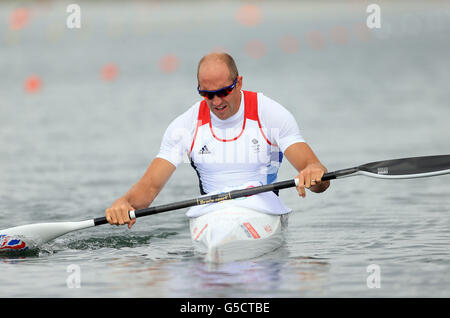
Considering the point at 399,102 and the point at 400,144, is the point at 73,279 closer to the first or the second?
the point at 400,144

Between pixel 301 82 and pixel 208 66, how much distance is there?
22.4m

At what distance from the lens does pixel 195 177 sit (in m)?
14.6

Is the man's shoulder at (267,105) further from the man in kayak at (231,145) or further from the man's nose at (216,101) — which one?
the man's nose at (216,101)

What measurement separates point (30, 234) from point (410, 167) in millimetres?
4019

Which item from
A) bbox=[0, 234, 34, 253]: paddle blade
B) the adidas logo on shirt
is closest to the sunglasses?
the adidas logo on shirt

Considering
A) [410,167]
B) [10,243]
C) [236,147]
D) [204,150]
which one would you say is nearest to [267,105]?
[236,147]

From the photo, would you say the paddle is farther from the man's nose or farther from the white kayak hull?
the man's nose

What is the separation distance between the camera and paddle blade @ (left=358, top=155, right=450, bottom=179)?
9383mm

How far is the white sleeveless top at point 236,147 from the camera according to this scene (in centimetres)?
915

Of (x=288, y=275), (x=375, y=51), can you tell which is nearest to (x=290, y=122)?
(x=288, y=275)

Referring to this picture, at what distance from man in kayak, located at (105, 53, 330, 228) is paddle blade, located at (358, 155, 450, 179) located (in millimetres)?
677

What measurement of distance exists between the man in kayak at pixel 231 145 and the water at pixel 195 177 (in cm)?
79

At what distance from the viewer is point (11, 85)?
1215 inches

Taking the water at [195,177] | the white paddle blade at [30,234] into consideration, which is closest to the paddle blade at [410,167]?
the water at [195,177]
